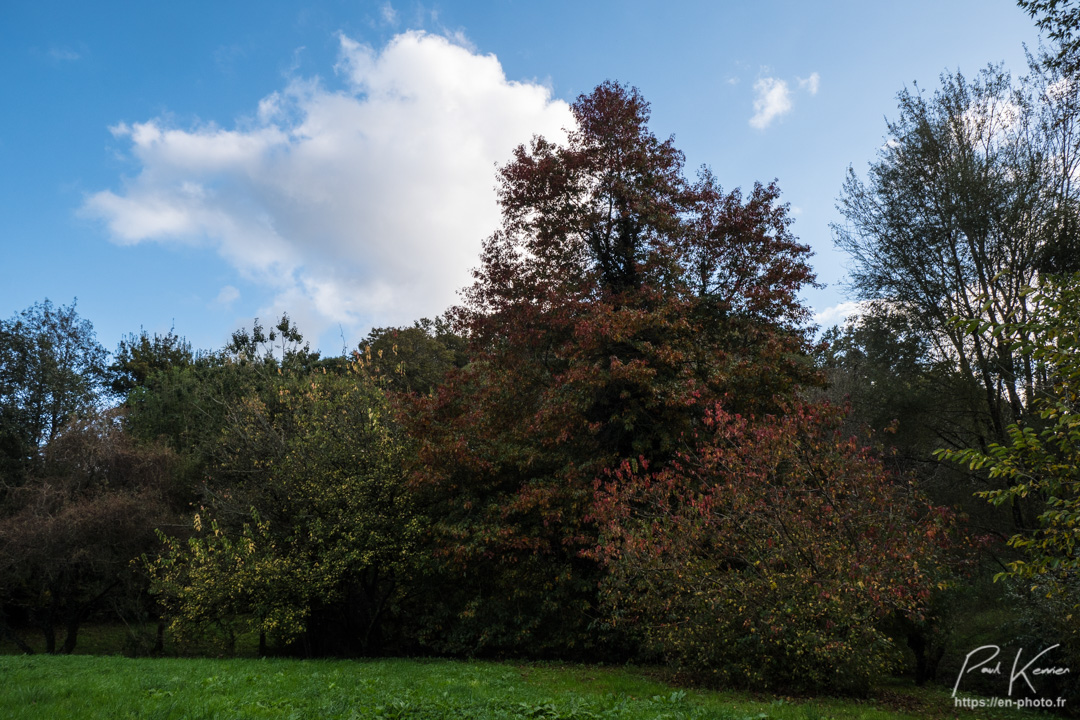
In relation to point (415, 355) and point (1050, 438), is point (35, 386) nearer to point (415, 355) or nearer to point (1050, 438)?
point (415, 355)

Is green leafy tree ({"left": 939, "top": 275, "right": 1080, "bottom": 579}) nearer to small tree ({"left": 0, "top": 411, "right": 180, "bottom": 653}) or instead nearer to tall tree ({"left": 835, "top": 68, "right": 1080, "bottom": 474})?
tall tree ({"left": 835, "top": 68, "right": 1080, "bottom": 474})

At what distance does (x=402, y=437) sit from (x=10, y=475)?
17.8 meters

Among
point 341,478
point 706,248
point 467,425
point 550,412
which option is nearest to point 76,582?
point 341,478

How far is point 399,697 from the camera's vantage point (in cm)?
770

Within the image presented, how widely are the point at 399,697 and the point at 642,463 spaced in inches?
249

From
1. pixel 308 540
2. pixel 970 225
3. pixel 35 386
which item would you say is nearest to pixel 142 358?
pixel 35 386

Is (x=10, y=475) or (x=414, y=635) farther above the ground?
(x=10, y=475)

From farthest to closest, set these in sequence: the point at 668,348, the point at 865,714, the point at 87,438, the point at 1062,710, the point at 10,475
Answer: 1. the point at 10,475
2. the point at 87,438
3. the point at 668,348
4. the point at 1062,710
5. the point at 865,714

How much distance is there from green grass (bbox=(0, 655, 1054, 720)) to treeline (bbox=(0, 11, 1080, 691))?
1.12 meters

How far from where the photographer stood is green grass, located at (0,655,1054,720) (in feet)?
22.1

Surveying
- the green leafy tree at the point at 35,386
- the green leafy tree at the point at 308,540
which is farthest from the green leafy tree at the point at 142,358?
the green leafy tree at the point at 308,540

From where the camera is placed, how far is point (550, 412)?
43.5ft

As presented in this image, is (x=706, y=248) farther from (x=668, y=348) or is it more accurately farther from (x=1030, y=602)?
(x=1030, y=602)

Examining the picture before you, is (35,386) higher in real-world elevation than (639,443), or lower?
higher
